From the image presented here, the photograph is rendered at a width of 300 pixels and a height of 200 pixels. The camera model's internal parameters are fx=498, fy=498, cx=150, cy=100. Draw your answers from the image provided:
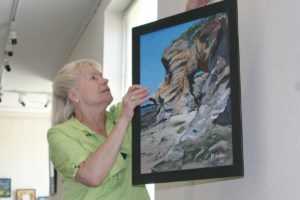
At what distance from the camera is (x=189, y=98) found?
3.98 ft

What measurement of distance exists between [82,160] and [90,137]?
0.18 m

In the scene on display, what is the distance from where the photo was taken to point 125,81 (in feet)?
11.3

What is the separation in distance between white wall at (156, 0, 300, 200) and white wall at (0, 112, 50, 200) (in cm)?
611

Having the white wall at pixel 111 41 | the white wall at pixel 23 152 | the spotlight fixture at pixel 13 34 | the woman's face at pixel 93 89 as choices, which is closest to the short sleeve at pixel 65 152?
the woman's face at pixel 93 89

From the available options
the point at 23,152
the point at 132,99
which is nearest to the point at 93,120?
the point at 132,99

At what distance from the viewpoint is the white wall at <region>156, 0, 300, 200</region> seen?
1153 mm

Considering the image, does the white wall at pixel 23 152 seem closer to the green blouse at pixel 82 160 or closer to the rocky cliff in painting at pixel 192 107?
the green blouse at pixel 82 160

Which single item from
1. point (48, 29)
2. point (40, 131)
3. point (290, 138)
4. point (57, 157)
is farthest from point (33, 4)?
point (40, 131)

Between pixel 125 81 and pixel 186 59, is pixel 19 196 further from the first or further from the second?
pixel 186 59

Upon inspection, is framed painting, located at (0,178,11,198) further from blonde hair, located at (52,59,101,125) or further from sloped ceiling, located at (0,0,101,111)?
blonde hair, located at (52,59,101,125)

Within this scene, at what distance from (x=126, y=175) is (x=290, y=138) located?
1.99 ft
